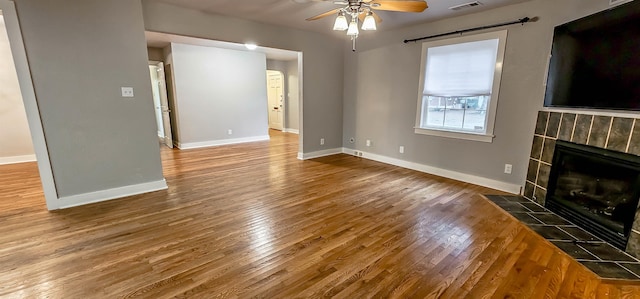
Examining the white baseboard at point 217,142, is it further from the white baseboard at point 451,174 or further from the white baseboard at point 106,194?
the white baseboard at point 451,174

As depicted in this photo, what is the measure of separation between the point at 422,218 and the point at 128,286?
2.57m

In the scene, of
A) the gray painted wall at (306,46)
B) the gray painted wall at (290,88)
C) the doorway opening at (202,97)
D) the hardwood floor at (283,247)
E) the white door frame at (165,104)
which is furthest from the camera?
the gray painted wall at (290,88)

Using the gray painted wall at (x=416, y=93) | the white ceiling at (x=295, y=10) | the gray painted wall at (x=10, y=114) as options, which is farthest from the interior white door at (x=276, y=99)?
the gray painted wall at (x=10, y=114)

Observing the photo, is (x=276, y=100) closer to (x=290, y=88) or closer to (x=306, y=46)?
(x=290, y=88)

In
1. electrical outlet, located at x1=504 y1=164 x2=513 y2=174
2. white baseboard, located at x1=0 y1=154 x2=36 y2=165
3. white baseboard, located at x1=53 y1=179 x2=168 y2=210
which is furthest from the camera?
white baseboard, located at x1=0 y1=154 x2=36 y2=165

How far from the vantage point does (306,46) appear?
4.96 metres

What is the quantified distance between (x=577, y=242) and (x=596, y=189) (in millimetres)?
674

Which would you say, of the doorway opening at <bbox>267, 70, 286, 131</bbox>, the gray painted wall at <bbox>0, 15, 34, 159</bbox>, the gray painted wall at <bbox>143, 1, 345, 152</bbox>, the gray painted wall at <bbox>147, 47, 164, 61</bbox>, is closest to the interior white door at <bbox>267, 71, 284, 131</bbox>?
the doorway opening at <bbox>267, 70, 286, 131</bbox>

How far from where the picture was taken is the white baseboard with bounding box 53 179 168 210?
9.78 feet

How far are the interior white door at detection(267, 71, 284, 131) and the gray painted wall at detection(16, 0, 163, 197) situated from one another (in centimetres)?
617

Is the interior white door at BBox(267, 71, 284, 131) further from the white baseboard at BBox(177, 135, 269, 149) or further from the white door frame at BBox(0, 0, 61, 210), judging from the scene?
the white door frame at BBox(0, 0, 61, 210)

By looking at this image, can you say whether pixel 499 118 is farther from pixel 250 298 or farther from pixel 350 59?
pixel 250 298

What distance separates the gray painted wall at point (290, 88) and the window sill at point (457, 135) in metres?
5.22

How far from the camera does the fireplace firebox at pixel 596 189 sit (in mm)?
2260
